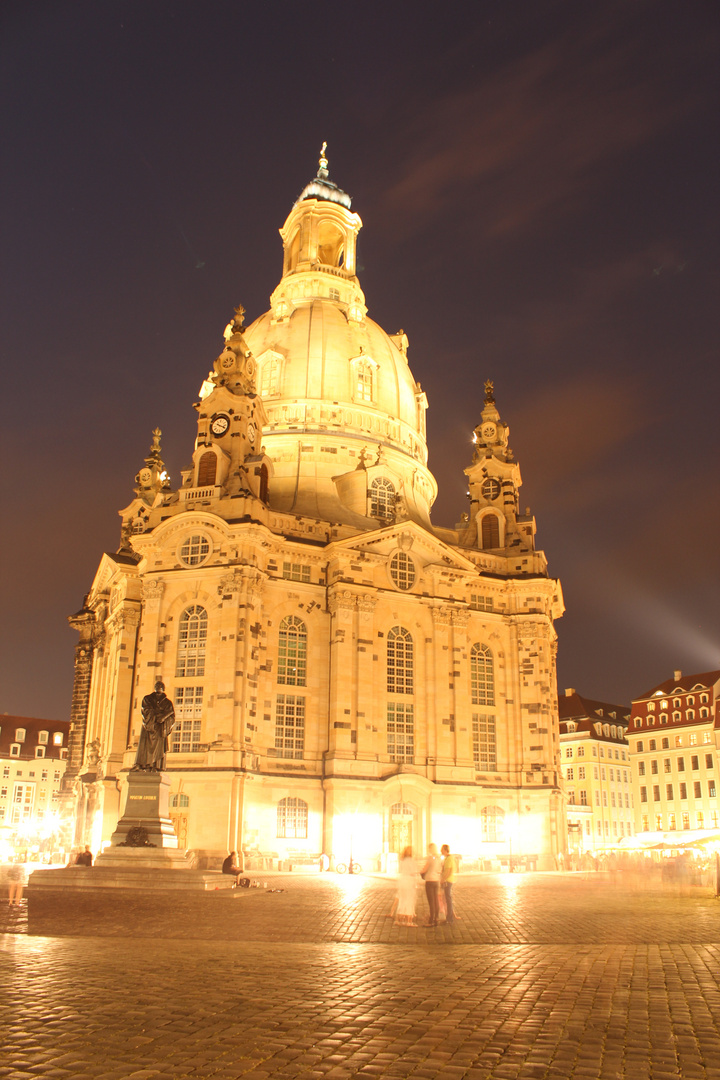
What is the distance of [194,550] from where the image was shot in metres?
54.4

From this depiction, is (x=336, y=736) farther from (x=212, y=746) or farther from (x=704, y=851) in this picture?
(x=704, y=851)

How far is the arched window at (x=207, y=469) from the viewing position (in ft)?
191

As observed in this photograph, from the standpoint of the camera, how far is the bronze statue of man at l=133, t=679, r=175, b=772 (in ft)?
111

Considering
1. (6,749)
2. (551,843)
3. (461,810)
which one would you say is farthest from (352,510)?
(6,749)

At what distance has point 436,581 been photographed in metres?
60.0

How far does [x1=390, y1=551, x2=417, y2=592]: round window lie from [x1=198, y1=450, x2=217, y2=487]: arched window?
12.8 meters

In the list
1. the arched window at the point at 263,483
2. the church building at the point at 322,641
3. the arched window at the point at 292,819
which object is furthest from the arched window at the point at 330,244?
the arched window at the point at 292,819

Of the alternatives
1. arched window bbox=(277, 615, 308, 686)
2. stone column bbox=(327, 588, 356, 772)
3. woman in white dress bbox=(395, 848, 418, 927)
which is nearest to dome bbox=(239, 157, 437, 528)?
stone column bbox=(327, 588, 356, 772)

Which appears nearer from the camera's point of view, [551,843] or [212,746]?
[212,746]

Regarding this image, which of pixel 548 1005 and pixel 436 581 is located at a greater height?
pixel 436 581

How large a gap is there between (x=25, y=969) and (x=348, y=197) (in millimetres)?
86438

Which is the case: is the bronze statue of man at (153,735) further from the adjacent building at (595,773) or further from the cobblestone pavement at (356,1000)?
the adjacent building at (595,773)

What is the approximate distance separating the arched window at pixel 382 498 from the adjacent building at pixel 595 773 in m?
46.6

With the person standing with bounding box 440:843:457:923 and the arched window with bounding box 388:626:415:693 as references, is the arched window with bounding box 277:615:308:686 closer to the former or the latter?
the arched window with bounding box 388:626:415:693
